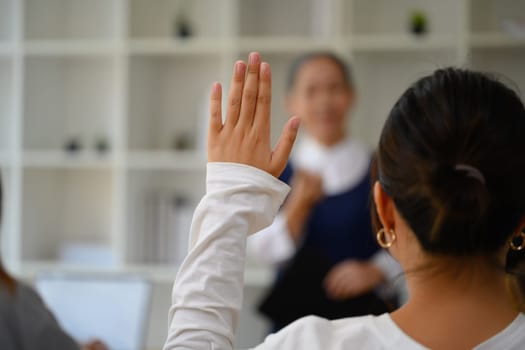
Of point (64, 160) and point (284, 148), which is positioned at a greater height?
point (284, 148)

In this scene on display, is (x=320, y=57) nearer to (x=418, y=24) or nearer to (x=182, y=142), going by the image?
(x=418, y=24)

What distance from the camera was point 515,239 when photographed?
95cm

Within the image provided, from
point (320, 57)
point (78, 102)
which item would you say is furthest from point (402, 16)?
point (78, 102)

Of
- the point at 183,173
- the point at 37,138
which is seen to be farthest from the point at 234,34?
the point at 37,138

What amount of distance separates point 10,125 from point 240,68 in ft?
9.61

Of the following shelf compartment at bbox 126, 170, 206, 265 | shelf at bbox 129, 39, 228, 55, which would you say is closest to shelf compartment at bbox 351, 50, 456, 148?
shelf at bbox 129, 39, 228, 55

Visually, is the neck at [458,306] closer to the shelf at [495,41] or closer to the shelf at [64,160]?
the shelf at [495,41]

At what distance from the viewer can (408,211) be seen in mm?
928

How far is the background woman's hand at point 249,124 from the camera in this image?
2.89ft

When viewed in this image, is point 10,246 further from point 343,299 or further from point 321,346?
point 321,346

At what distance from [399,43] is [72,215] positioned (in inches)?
69.6

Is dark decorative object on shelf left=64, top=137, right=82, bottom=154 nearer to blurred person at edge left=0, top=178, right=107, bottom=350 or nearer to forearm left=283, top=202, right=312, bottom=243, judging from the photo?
forearm left=283, top=202, right=312, bottom=243

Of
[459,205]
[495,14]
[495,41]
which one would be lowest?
[459,205]

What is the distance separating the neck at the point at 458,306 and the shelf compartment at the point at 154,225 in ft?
7.84
